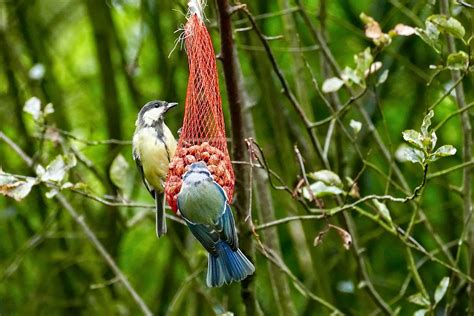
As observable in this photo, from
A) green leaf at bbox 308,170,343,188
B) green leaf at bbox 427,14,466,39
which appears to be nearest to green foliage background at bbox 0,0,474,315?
green leaf at bbox 308,170,343,188

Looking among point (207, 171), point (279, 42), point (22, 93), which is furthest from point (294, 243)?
point (207, 171)

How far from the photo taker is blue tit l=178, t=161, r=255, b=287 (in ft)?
6.92

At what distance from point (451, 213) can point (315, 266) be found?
947 millimetres

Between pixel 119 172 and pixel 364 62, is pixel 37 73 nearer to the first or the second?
pixel 119 172

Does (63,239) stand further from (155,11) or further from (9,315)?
(155,11)

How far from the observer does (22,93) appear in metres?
4.47

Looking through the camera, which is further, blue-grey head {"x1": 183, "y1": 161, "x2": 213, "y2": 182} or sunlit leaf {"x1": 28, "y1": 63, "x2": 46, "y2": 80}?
sunlit leaf {"x1": 28, "y1": 63, "x2": 46, "y2": 80}

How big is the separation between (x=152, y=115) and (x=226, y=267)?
2.45ft

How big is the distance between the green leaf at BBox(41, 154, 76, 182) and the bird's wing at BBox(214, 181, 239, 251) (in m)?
0.59

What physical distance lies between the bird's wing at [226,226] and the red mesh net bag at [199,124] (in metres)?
0.05

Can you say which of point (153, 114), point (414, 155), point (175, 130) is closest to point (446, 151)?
point (414, 155)

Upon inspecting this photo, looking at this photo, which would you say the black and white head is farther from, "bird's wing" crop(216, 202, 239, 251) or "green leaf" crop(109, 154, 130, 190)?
"bird's wing" crop(216, 202, 239, 251)

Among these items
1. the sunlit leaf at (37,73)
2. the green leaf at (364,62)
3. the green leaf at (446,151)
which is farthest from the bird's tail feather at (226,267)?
the sunlit leaf at (37,73)

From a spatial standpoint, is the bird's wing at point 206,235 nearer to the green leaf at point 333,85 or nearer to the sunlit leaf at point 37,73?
the green leaf at point 333,85
